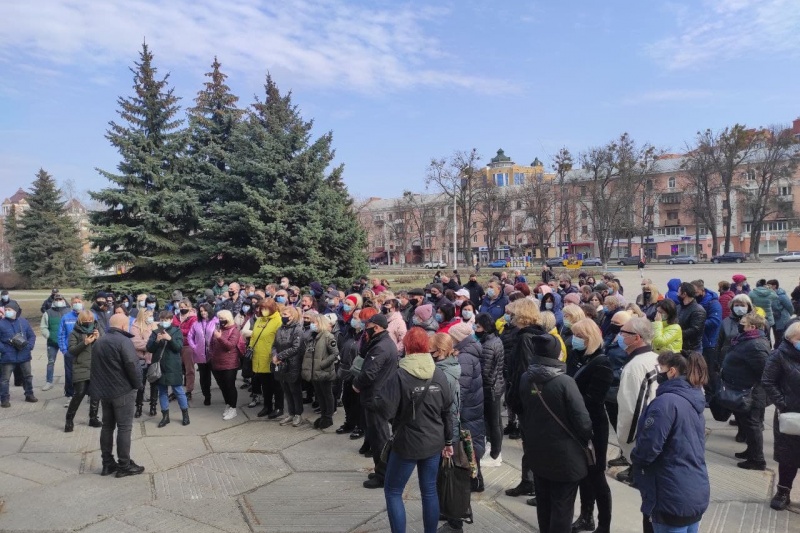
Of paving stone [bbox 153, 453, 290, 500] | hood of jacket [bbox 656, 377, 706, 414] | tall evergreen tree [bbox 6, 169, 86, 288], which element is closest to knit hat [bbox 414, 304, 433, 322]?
paving stone [bbox 153, 453, 290, 500]

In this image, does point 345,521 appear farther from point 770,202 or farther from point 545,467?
point 770,202

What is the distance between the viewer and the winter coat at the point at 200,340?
8805 mm

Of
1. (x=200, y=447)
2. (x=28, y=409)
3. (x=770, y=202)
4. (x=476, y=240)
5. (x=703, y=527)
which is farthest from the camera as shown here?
(x=476, y=240)

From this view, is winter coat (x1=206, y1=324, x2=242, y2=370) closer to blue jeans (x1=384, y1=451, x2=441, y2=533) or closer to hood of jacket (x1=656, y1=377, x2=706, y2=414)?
blue jeans (x1=384, y1=451, x2=441, y2=533)

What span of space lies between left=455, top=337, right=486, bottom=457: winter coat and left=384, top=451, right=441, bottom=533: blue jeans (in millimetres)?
1033

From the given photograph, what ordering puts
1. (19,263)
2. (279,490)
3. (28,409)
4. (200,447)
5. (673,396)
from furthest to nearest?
1. (19,263)
2. (28,409)
3. (200,447)
4. (279,490)
5. (673,396)

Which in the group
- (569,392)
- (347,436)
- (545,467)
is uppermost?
(569,392)

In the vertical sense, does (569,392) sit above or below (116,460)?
above

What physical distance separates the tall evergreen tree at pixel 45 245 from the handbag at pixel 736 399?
4759cm

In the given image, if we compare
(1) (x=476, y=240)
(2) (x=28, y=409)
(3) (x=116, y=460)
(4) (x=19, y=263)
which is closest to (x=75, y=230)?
(4) (x=19, y=263)

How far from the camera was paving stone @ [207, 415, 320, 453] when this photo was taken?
6840mm

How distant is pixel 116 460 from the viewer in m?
6.42

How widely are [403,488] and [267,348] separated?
166 inches

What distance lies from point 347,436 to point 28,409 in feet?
18.6
